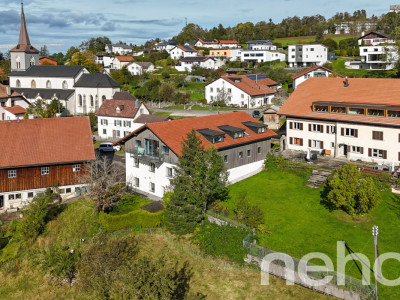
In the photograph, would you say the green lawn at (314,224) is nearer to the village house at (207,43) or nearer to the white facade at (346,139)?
the white facade at (346,139)

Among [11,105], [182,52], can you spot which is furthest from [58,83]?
[182,52]

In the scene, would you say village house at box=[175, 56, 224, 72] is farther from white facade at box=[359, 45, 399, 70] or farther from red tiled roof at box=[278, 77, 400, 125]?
red tiled roof at box=[278, 77, 400, 125]

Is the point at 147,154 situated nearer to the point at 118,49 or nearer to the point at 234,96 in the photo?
the point at 234,96

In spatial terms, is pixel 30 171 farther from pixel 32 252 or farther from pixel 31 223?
pixel 32 252

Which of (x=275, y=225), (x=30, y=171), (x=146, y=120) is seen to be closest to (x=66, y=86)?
(x=146, y=120)

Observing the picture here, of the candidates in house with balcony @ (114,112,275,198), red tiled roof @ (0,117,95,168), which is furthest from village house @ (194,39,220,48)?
red tiled roof @ (0,117,95,168)

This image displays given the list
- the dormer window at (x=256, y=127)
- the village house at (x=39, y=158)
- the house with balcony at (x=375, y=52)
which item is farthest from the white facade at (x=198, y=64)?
the village house at (x=39, y=158)
